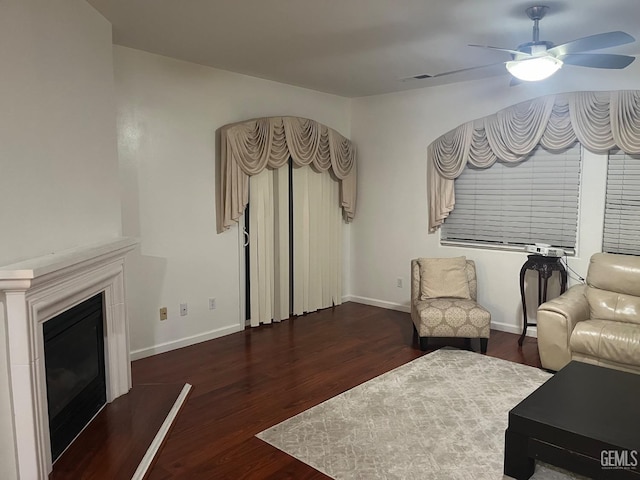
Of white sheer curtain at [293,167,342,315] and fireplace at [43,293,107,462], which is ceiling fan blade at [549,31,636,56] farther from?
fireplace at [43,293,107,462]

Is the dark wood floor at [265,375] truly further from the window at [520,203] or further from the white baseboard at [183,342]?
the window at [520,203]

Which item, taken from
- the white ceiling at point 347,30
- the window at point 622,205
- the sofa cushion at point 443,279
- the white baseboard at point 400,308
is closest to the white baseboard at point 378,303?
the white baseboard at point 400,308

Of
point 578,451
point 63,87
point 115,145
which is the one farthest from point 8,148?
point 578,451

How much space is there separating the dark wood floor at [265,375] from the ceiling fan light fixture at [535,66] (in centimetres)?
238

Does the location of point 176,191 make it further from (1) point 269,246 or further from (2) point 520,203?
(2) point 520,203

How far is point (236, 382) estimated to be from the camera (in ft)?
12.1

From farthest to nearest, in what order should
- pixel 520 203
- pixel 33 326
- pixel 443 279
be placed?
pixel 520 203
pixel 443 279
pixel 33 326

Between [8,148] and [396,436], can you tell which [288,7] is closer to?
[8,148]

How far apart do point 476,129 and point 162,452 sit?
416cm

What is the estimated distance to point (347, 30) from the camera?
3406mm

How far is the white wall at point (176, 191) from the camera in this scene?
13.2 ft

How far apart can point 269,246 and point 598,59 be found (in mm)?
3346

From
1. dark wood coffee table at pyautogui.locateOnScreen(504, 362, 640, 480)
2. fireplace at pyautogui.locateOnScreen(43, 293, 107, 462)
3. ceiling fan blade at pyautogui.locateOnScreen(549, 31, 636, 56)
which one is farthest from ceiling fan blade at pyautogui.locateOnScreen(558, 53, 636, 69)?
fireplace at pyautogui.locateOnScreen(43, 293, 107, 462)

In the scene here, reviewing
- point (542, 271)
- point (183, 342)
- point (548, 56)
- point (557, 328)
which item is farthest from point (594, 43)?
point (183, 342)
